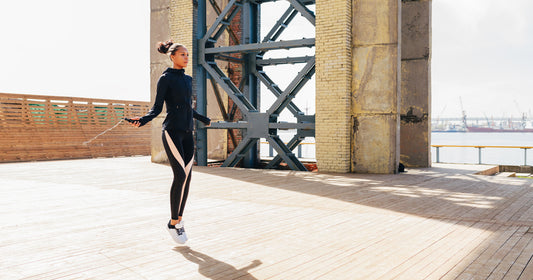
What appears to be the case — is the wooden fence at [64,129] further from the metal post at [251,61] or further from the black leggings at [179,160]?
the black leggings at [179,160]

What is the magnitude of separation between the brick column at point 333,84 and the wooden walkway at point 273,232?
2.79m

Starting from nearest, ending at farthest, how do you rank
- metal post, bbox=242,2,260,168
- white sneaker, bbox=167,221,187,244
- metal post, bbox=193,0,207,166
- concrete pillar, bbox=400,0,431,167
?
white sneaker, bbox=167,221,187,244 < concrete pillar, bbox=400,0,431,167 < metal post, bbox=193,0,207,166 < metal post, bbox=242,2,260,168

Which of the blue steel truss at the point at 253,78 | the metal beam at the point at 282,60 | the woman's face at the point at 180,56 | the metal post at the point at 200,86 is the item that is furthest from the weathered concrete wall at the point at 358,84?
the woman's face at the point at 180,56

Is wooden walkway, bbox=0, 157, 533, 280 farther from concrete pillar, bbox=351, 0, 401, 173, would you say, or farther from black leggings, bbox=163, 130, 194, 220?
concrete pillar, bbox=351, 0, 401, 173

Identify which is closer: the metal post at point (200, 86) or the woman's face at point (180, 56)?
the woman's face at point (180, 56)

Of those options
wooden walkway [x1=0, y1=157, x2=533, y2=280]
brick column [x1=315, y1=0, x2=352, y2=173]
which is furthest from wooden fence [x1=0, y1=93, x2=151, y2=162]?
brick column [x1=315, y1=0, x2=352, y2=173]

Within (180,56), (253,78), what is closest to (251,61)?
(253,78)

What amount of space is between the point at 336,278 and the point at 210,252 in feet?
4.07

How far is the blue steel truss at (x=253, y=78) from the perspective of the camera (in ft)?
Result: 42.7

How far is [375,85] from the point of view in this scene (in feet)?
38.7

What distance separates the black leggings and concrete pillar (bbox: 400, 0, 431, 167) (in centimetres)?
1089

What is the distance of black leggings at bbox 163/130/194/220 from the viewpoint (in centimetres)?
457

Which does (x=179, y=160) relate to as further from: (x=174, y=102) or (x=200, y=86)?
(x=200, y=86)

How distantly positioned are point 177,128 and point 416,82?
36.5 feet
